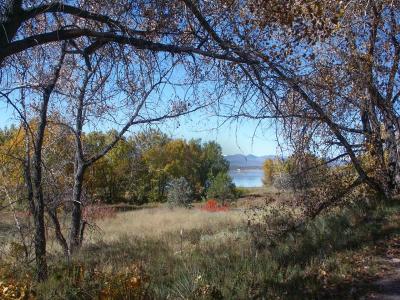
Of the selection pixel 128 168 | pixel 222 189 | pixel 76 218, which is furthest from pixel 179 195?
pixel 76 218

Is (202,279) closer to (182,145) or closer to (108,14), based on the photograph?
(108,14)

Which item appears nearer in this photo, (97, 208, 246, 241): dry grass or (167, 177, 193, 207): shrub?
(97, 208, 246, 241): dry grass

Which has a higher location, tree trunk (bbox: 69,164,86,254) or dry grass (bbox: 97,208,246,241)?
tree trunk (bbox: 69,164,86,254)

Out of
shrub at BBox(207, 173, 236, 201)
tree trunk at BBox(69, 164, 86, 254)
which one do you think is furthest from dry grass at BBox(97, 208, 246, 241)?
shrub at BBox(207, 173, 236, 201)

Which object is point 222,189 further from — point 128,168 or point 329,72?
point 329,72

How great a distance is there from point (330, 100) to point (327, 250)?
2.49 m

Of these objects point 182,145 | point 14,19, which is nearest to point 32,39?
point 14,19

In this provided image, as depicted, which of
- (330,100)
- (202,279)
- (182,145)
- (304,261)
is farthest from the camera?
(182,145)

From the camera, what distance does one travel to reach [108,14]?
5.42 metres

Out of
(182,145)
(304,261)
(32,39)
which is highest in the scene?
(182,145)

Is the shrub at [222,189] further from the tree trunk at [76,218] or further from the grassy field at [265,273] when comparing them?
the grassy field at [265,273]

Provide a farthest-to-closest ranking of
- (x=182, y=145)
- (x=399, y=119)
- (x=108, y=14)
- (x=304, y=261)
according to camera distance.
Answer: (x=182, y=145) → (x=399, y=119) → (x=304, y=261) → (x=108, y=14)

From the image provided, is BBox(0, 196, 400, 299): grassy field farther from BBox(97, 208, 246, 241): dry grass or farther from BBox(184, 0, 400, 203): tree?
BBox(97, 208, 246, 241): dry grass

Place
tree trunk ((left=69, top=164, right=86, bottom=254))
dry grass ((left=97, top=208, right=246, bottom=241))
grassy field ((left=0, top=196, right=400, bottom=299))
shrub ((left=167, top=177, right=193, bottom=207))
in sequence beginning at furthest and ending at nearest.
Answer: shrub ((left=167, top=177, right=193, bottom=207)), dry grass ((left=97, top=208, right=246, bottom=241)), tree trunk ((left=69, top=164, right=86, bottom=254)), grassy field ((left=0, top=196, right=400, bottom=299))
